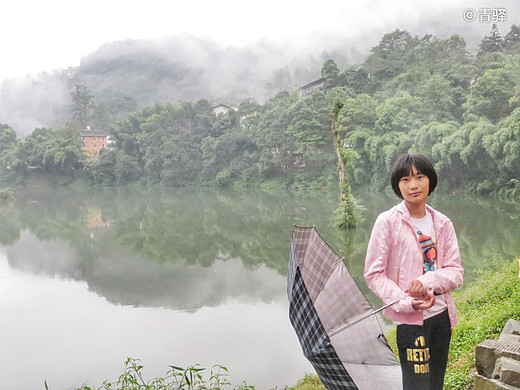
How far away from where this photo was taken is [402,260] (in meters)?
1.22

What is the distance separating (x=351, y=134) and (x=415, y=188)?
62.5ft

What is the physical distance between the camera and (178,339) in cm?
435

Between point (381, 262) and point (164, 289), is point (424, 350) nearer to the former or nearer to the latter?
point (381, 262)

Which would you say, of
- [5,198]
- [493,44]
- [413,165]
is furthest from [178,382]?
[493,44]

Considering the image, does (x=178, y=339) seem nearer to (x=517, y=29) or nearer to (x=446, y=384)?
(x=446, y=384)

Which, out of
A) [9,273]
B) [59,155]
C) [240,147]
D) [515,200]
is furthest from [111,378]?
[59,155]

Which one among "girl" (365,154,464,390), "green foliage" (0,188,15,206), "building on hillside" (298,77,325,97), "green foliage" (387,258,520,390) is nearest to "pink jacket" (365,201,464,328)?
"girl" (365,154,464,390)

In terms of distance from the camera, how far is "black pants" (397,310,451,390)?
3.92ft

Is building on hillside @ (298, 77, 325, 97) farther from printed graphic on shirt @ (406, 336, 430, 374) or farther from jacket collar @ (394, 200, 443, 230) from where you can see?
printed graphic on shirt @ (406, 336, 430, 374)

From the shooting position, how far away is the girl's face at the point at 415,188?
1.24 meters

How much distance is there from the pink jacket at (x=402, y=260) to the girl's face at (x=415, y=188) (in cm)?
4

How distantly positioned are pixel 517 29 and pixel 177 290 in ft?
87.1

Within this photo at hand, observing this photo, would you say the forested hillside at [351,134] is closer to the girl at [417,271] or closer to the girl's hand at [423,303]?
the girl at [417,271]

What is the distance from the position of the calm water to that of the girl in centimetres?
229
